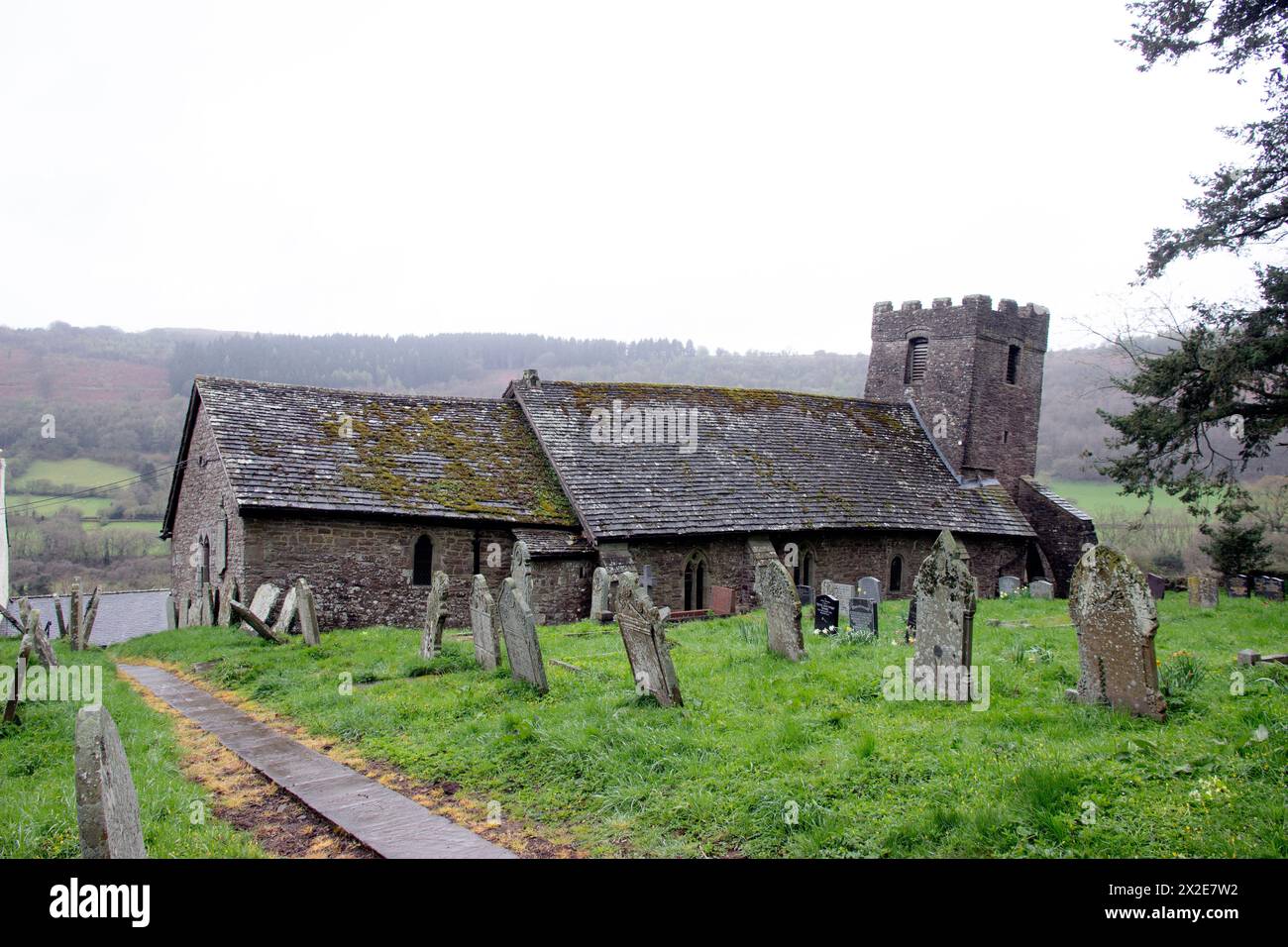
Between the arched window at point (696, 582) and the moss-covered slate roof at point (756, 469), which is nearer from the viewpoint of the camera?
the arched window at point (696, 582)

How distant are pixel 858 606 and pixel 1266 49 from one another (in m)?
12.0

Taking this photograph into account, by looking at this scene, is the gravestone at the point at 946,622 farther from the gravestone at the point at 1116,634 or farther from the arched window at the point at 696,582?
the arched window at the point at 696,582

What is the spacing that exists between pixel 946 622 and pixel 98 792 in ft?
27.1

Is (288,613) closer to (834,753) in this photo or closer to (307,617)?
(307,617)

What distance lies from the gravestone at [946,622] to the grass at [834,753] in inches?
→ 20.9

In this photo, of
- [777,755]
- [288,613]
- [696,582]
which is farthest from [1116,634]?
[696,582]

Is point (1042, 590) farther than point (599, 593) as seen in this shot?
Yes

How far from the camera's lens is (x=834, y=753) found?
791cm

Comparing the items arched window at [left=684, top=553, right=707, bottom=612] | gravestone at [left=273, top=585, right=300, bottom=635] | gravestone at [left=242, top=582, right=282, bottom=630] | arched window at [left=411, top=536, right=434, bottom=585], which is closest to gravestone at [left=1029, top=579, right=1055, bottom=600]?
arched window at [left=684, top=553, right=707, bottom=612]

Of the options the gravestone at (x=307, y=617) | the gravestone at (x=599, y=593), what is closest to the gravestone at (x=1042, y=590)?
the gravestone at (x=599, y=593)

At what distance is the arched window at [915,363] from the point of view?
104 feet
